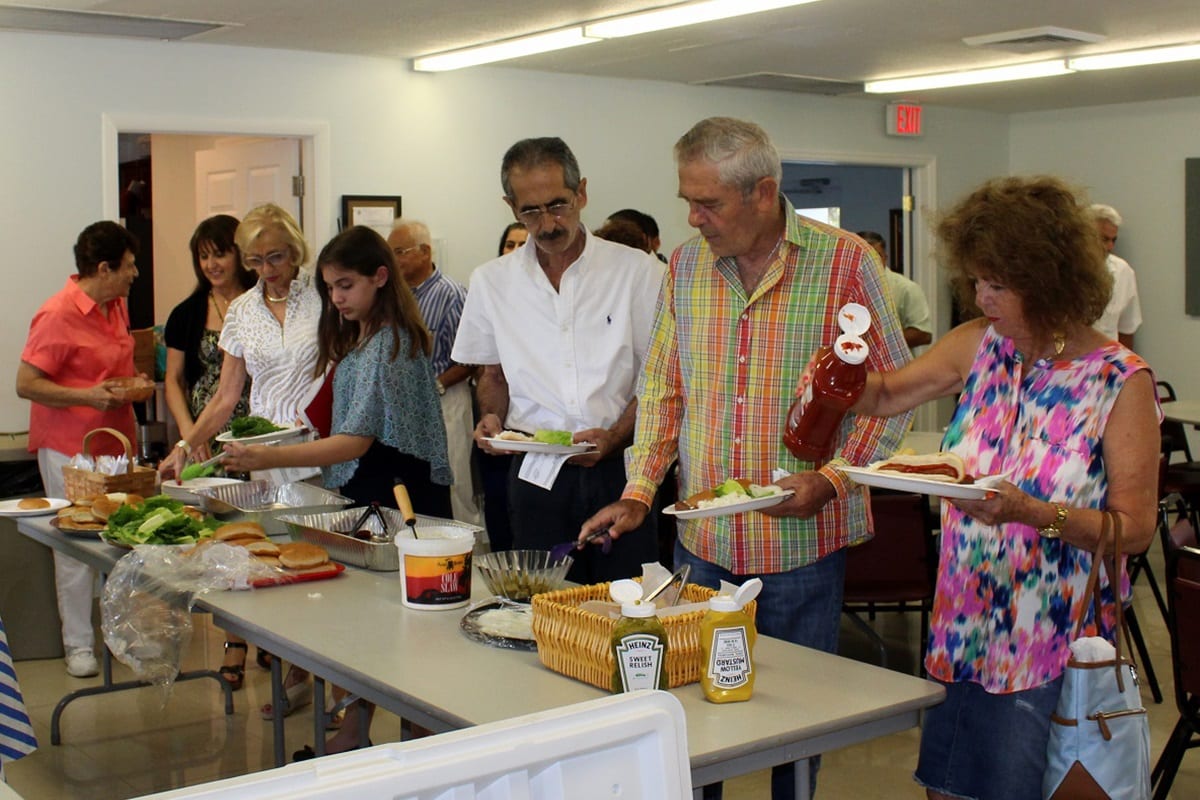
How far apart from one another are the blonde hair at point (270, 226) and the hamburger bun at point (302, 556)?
133 centimetres

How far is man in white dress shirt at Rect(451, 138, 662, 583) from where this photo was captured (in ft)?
10.8

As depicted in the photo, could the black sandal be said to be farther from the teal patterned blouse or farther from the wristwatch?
the wristwatch

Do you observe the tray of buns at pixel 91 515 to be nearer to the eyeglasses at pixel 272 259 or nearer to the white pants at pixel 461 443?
the eyeglasses at pixel 272 259

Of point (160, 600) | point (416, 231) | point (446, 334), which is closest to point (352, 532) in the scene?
point (160, 600)

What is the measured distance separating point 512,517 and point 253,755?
55.7 inches

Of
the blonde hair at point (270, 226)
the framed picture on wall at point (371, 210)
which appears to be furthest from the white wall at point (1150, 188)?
the blonde hair at point (270, 226)

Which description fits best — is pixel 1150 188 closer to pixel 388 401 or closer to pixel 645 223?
pixel 645 223

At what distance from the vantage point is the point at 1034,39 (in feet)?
21.9

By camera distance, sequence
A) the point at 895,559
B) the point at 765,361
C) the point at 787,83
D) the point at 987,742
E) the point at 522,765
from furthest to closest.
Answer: the point at 787,83, the point at 895,559, the point at 765,361, the point at 987,742, the point at 522,765

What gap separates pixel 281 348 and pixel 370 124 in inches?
126

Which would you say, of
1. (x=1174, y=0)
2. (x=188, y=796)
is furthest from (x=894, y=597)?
(x=188, y=796)

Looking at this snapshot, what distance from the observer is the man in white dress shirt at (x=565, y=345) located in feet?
10.8

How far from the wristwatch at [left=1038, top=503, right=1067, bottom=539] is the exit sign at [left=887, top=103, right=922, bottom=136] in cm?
768

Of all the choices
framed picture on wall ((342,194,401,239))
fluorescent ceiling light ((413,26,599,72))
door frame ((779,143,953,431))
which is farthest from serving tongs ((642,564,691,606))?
door frame ((779,143,953,431))
